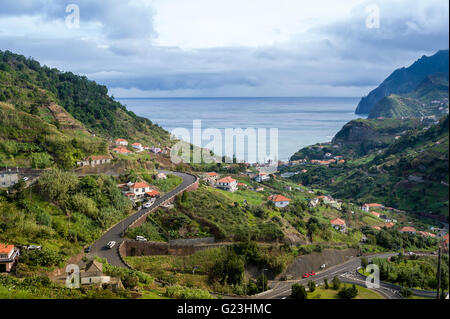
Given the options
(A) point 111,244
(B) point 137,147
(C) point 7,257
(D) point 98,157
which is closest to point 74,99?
(B) point 137,147

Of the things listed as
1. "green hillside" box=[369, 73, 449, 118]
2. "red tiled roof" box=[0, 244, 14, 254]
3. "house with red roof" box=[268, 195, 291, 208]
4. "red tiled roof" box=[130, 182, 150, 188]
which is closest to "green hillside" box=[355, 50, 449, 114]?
"green hillside" box=[369, 73, 449, 118]

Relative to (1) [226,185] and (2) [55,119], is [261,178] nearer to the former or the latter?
(1) [226,185]

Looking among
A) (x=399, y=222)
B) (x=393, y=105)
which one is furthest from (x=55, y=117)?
(x=393, y=105)

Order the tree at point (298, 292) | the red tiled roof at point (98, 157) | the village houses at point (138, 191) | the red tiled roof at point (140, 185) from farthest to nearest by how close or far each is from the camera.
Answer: the red tiled roof at point (98, 157), the red tiled roof at point (140, 185), the village houses at point (138, 191), the tree at point (298, 292)

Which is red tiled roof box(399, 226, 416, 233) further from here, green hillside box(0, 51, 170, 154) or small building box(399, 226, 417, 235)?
green hillside box(0, 51, 170, 154)

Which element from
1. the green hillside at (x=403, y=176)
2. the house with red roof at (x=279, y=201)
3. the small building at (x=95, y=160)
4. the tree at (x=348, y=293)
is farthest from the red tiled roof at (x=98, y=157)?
the green hillside at (x=403, y=176)

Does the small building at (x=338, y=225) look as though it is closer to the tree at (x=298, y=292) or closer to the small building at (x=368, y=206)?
the small building at (x=368, y=206)
